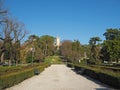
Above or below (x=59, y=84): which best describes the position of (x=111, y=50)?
above

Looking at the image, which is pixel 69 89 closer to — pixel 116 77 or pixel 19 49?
pixel 116 77

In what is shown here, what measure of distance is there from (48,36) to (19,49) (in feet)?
282

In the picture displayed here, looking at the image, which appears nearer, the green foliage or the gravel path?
the gravel path

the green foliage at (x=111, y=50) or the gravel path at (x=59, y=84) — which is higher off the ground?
the green foliage at (x=111, y=50)

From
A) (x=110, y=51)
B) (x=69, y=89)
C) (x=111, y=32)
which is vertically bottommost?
(x=69, y=89)

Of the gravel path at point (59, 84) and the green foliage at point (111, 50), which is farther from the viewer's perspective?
the green foliage at point (111, 50)

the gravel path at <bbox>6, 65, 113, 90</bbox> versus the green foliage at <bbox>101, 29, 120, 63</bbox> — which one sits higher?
the green foliage at <bbox>101, 29, 120, 63</bbox>

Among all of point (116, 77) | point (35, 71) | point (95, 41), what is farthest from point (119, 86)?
point (95, 41)

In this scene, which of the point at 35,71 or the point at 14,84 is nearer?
the point at 14,84

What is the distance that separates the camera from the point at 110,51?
80938 mm

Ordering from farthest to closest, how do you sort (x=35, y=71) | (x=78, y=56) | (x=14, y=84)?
(x=78, y=56) < (x=35, y=71) < (x=14, y=84)

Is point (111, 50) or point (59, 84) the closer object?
point (59, 84)

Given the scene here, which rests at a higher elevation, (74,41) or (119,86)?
(74,41)

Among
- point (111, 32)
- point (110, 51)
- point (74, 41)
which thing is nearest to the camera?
point (110, 51)
